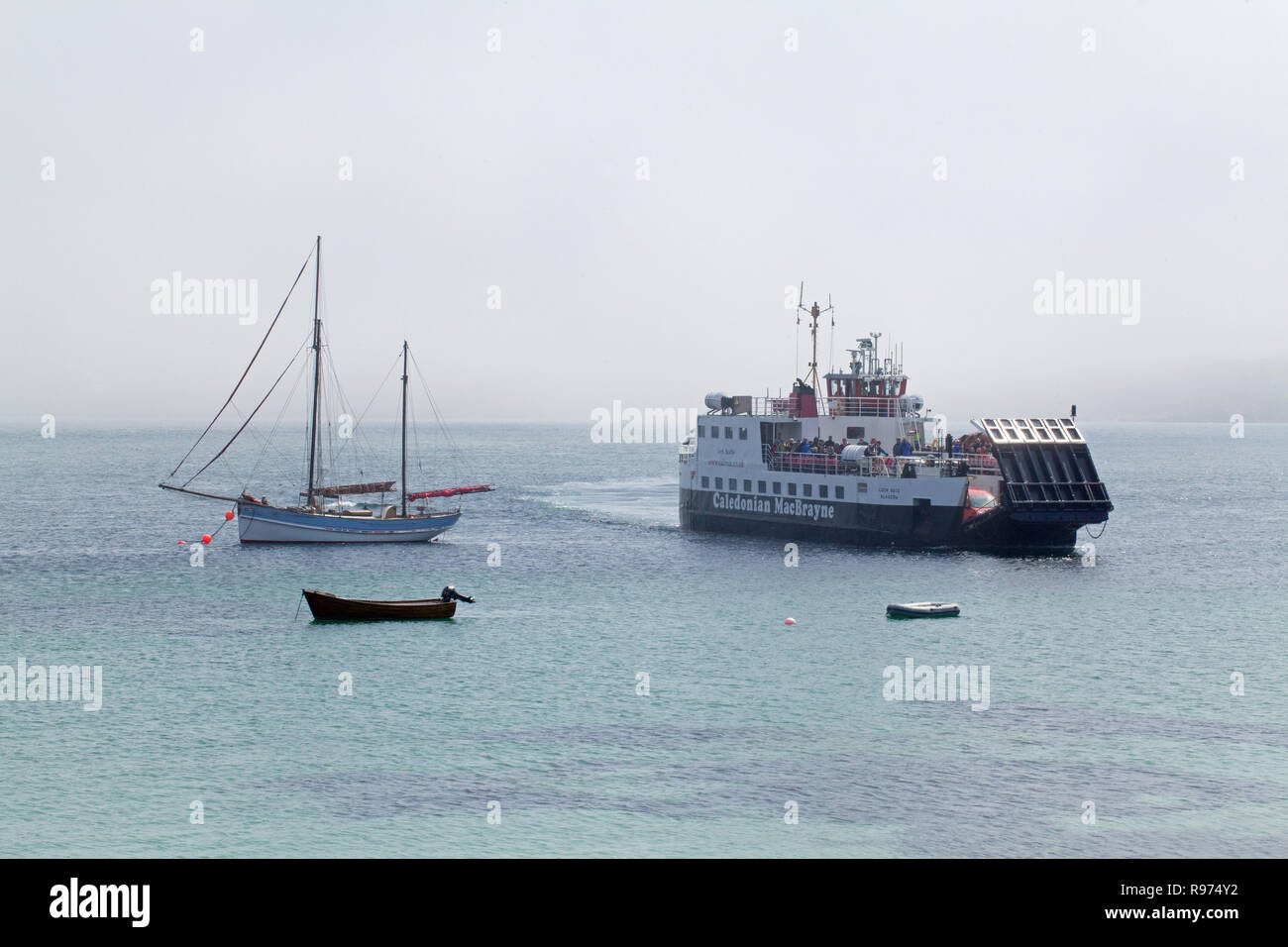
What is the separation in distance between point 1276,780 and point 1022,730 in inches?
310

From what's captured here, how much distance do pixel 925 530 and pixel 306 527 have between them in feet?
153

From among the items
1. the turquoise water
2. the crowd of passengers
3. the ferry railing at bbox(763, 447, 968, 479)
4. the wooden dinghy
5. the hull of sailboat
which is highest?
the crowd of passengers

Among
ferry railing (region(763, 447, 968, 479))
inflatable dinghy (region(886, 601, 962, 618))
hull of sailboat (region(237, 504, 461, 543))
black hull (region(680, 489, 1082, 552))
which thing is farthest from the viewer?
hull of sailboat (region(237, 504, 461, 543))

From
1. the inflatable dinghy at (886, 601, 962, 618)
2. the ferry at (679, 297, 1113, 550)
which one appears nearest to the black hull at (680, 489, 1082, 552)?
the ferry at (679, 297, 1113, 550)

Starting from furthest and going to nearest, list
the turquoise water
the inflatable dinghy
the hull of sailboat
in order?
the hull of sailboat
the inflatable dinghy
the turquoise water

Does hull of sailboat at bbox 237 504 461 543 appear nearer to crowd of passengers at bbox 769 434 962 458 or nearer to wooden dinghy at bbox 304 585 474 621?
crowd of passengers at bbox 769 434 962 458

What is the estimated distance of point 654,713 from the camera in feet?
141

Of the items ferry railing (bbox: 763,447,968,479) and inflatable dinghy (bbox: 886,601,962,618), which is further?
ferry railing (bbox: 763,447,968,479)

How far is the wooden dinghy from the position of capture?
199 feet

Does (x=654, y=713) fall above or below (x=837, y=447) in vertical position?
below

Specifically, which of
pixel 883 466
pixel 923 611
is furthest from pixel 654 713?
pixel 883 466

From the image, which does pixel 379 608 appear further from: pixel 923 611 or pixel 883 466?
pixel 883 466

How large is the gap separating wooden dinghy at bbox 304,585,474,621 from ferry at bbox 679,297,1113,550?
32929 millimetres
